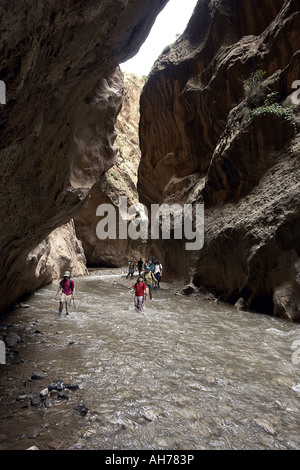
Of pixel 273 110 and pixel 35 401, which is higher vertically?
pixel 273 110

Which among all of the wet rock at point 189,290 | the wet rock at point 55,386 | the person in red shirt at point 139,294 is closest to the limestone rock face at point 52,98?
the wet rock at point 55,386

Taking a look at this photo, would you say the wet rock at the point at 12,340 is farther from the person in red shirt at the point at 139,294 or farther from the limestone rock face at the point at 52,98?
the person in red shirt at the point at 139,294

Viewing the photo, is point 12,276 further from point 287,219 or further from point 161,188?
point 161,188

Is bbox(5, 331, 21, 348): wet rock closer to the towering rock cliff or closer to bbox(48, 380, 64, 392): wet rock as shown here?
bbox(48, 380, 64, 392): wet rock

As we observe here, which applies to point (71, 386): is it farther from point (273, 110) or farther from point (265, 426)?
point (273, 110)

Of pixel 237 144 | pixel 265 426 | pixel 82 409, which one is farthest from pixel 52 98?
pixel 237 144

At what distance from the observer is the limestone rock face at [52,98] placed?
3.21 metres

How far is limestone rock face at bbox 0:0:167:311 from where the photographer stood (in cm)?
321

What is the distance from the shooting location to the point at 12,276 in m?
8.77

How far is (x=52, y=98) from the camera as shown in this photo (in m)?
4.53

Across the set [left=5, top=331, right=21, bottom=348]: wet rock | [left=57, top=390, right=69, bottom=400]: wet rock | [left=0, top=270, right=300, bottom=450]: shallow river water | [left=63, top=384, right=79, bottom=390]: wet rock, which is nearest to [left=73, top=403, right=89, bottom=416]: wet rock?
[left=0, top=270, right=300, bottom=450]: shallow river water

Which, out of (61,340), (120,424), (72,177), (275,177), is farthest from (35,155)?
(275,177)

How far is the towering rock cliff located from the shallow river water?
9.46 ft

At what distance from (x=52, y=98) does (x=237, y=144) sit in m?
9.00
